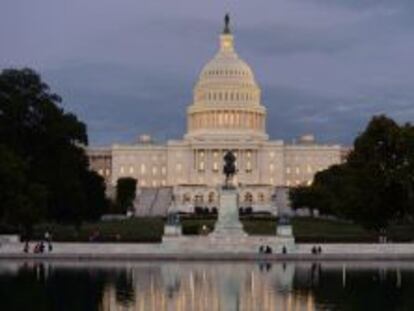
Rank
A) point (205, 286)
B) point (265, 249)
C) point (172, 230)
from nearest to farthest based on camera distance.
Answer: point (205, 286) < point (265, 249) < point (172, 230)

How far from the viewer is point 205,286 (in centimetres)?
3538

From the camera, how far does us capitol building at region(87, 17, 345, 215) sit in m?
182

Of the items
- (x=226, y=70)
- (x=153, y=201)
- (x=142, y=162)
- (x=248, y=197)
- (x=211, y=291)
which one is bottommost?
(x=211, y=291)

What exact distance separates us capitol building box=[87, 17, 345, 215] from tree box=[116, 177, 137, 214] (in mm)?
19300

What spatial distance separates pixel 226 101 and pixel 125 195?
4148cm

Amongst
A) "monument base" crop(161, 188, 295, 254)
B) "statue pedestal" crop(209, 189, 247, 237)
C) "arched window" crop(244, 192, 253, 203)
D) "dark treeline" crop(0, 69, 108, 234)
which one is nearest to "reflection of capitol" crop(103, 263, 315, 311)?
"monument base" crop(161, 188, 295, 254)

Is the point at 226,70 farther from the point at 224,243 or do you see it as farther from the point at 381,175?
the point at 224,243

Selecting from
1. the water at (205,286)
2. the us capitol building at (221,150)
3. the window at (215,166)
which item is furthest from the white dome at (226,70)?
the water at (205,286)

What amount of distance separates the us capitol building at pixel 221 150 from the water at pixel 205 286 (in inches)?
4983

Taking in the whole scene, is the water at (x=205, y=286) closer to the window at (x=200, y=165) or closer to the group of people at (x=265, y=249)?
the group of people at (x=265, y=249)

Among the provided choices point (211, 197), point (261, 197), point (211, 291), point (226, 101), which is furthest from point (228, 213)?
point (226, 101)

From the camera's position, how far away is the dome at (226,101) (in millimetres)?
184625

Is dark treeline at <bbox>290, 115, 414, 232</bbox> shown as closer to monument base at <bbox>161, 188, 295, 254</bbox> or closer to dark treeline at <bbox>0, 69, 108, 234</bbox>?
monument base at <bbox>161, 188, 295, 254</bbox>

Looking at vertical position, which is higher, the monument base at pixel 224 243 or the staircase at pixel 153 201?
the staircase at pixel 153 201
